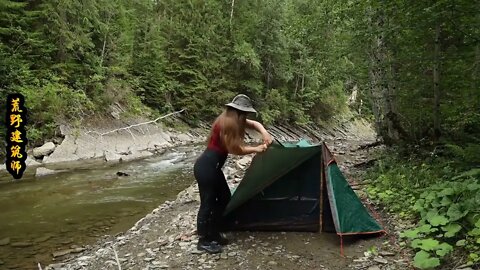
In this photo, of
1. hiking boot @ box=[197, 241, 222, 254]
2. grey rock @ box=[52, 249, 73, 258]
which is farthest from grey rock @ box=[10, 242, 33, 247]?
hiking boot @ box=[197, 241, 222, 254]

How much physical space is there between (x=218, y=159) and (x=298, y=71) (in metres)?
30.9

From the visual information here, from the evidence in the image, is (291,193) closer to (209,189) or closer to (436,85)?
(209,189)

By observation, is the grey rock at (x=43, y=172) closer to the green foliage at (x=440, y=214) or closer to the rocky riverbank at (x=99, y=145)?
the rocky riverbank at (x=99, y=145)

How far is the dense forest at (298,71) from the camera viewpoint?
6504mm

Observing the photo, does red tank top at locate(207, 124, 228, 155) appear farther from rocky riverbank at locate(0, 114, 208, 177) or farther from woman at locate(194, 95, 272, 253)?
rocky riverbank at locate(0, 114, 208, 177)

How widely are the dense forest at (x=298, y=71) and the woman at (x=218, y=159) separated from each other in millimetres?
2341

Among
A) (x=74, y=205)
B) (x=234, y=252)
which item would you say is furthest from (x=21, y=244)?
(x=234, y=252)

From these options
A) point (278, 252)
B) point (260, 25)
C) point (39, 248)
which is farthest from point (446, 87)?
point (260, 25)

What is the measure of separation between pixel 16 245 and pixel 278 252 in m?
4.94

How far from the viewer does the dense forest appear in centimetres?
650

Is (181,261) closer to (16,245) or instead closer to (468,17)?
(16,245)

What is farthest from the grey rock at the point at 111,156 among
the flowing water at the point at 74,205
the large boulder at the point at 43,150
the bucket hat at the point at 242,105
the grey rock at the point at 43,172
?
the bucket hat at the point at 242,105

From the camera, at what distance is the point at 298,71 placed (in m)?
34.9

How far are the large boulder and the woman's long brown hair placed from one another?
1325 cm
